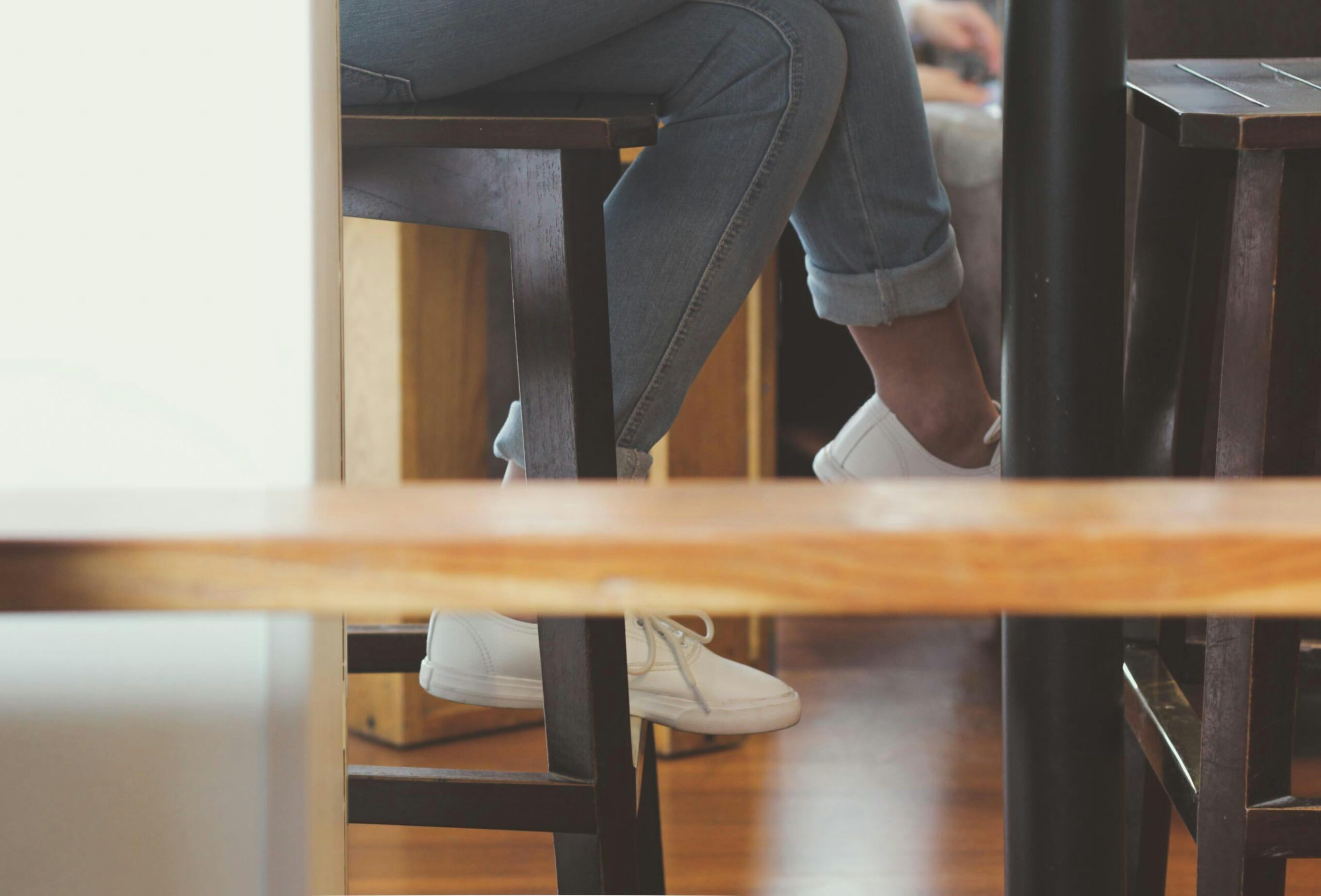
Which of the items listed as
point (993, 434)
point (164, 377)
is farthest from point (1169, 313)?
point (164, 377)

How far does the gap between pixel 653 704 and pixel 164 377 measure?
619mm

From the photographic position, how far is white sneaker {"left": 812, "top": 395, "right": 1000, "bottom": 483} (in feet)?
3.57

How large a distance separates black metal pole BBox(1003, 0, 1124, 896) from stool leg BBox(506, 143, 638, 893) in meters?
0.24

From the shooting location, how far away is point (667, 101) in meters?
0.92

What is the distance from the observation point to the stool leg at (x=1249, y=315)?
742 millimetres

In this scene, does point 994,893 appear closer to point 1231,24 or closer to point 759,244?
point 759,244

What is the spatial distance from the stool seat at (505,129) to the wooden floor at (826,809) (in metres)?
0.78

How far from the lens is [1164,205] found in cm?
107

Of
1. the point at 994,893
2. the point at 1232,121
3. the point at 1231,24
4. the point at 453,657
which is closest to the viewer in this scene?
the point at 1232,121

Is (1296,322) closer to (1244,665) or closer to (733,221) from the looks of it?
(1244,665)

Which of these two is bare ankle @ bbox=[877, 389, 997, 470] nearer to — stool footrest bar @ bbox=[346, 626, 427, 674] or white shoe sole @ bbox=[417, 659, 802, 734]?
white shoe sole @ bbox=[417, 659, 802, 734]

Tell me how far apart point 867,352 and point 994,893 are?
0.54m

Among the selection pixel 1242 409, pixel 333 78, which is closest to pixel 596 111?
pixel 333 78

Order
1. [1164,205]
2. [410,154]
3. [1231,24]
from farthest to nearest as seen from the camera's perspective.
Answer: [1231,24] < [1164,205] < [410,154]
